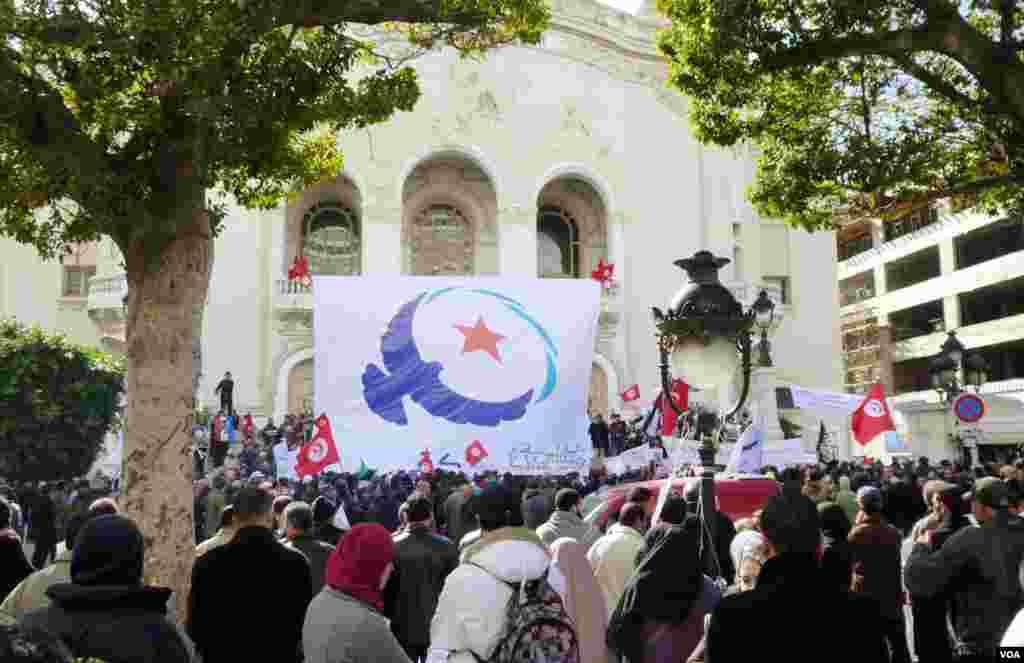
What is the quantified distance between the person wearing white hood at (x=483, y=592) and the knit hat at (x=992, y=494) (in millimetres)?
2683

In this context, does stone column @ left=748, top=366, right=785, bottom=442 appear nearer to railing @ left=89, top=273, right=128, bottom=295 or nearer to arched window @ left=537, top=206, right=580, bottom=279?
arched window @ left=537, top=206, right=580, bottom=279

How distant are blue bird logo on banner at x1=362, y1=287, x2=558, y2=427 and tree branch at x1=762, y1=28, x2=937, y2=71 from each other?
7.76 m

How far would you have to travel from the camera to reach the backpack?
11.6ft

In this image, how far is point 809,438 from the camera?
3161 cm

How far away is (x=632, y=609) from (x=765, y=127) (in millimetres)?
7453

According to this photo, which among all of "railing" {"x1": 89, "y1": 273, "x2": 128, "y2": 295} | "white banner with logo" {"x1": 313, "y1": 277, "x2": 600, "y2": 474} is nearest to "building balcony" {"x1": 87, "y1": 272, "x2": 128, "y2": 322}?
"railing" {"x1": 89, "y1": 273, "x2": 128, "y2": 295}

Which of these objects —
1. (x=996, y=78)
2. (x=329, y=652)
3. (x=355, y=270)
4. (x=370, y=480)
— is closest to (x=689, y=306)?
(x=996, y=78)

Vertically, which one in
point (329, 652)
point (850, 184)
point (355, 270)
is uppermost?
point (355, 270)

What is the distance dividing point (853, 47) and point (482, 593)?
21.4 feet

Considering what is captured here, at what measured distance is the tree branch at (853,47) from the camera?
7820 mm

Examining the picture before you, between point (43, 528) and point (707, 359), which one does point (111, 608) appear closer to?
point (707, 359)

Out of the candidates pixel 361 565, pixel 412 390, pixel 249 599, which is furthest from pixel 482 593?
pixel 412 390

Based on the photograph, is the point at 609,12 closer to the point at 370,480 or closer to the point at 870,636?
the point at 370,480

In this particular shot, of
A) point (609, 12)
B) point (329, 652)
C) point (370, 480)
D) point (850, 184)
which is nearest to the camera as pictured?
point (329, 652)
